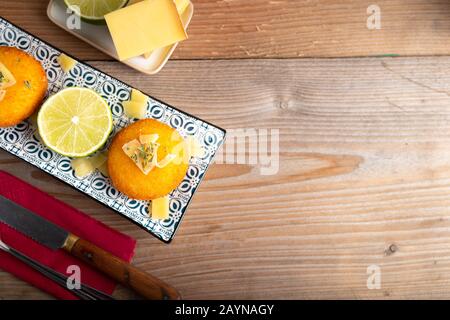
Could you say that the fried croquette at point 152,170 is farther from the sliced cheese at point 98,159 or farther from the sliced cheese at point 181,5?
the sliced cheese at point 181,5

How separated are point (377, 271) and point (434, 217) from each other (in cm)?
19

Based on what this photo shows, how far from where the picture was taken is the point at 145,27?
1144 mm

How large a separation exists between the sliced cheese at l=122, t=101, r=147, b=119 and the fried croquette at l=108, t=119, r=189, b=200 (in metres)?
0.05

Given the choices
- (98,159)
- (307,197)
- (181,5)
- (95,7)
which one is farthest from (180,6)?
(307,197)

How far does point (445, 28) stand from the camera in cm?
125

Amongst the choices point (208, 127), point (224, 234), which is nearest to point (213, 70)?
point (208, 127)

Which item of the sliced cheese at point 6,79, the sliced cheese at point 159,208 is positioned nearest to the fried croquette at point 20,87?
the sliced cheese at point 6,79

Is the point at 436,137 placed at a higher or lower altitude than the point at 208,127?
higher

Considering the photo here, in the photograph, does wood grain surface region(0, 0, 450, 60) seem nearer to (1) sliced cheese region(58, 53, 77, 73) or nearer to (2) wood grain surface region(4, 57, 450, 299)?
(2) wood grain surface region(4, 57, 450, 299)

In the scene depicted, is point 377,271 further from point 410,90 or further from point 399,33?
point 399,33

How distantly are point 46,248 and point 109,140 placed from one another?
0.28m

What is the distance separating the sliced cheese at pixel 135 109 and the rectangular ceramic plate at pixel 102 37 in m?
0.08

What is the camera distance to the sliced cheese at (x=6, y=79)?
108 centimetres

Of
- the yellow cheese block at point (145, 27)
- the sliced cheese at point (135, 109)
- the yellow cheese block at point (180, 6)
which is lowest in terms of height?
the sliced cheese at point (135, 109)
